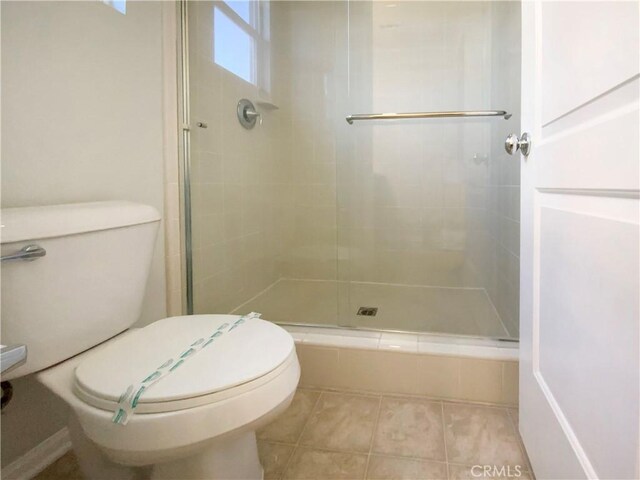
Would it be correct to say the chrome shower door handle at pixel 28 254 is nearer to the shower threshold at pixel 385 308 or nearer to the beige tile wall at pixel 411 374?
the beige tile wall at pixel 411 374

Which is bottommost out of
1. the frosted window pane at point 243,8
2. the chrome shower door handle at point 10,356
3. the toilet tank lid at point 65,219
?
the chrome shower door handle at point 10,356

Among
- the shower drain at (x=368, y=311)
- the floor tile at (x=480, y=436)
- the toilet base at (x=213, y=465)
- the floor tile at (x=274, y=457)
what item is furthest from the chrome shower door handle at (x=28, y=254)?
the shower drain at (x=368, y=311)

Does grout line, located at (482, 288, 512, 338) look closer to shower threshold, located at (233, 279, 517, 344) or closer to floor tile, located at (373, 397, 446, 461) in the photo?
shower threshold, located at (233, 279, 517, 344)

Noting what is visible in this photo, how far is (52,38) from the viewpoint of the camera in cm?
102

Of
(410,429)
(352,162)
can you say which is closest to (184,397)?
(410,429)

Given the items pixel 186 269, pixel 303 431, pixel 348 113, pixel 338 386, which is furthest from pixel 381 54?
pixel 303 431

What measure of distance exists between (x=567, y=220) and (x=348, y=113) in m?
1.67

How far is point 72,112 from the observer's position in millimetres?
1082

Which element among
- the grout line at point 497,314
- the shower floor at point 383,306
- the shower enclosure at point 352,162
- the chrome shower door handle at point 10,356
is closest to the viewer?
the chrome shower door handle at point 10,356

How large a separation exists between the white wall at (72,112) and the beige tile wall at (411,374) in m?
0.65

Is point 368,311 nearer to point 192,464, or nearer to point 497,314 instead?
point 497,314

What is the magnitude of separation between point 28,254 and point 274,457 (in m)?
0.79

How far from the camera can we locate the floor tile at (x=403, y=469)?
996mm

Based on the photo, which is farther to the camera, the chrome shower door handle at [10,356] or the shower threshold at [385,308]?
the shower threshold at [385,308]
